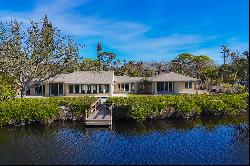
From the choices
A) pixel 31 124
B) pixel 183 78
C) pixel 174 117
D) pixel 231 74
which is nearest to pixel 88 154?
pixel 31 124

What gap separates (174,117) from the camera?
37469mm

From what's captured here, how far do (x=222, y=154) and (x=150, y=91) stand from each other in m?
45.8

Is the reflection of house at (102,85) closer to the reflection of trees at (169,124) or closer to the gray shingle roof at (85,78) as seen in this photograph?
the gray shingle roof at (85,78)

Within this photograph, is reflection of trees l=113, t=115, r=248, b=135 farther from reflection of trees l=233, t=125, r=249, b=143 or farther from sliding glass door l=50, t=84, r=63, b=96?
sliding glass door l=50, t=84, r=63, b=96

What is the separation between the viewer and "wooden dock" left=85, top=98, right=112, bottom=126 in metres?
33.3

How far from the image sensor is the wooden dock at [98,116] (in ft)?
109

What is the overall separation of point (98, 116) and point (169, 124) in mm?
7248

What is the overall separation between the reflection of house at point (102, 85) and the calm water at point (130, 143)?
2564 cm

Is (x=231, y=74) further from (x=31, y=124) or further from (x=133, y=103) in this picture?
(x=31, y=124)

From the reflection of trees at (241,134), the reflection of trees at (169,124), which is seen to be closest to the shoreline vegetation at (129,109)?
the reflection of trees at (169,124)

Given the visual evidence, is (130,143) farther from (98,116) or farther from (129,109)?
(98,116)

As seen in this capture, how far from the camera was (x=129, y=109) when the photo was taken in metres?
35.5

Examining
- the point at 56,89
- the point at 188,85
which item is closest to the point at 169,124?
the point at 188,85

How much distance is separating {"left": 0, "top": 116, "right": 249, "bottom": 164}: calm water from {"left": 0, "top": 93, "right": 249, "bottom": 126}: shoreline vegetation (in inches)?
49.1
